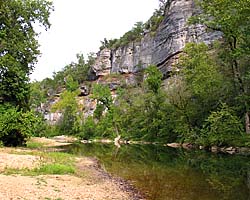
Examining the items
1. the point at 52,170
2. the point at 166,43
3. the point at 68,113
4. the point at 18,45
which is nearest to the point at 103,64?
the point at 68,113

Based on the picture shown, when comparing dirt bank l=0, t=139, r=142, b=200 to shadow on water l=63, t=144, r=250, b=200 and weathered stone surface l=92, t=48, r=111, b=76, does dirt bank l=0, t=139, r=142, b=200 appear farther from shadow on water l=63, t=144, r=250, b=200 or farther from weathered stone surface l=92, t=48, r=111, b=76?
weathered stone surface l=92, t=48, r=111, b=76

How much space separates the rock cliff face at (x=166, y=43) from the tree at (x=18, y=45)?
157 feet

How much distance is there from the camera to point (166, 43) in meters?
93.9

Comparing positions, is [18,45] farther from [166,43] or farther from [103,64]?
[103,64]

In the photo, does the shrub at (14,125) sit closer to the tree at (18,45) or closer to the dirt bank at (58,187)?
the tree at (18,45)

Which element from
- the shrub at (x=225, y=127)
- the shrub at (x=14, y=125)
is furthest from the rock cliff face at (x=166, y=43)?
the shrub at (x=14, y=125)

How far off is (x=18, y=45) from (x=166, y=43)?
62.6m

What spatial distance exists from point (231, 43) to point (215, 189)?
2431 centimetres

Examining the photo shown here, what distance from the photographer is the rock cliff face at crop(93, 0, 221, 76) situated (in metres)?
85.1

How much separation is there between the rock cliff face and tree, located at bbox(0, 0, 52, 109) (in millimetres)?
47927

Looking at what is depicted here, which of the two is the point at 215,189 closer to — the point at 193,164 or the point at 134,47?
the point at 193,164

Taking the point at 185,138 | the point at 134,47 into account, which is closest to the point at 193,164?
the point at 185,138

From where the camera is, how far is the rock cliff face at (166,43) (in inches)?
3351

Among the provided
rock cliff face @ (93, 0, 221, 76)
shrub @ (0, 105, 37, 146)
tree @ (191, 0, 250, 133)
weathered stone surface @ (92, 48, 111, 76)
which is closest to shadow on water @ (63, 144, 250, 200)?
shrub @ (0, 105, 37, 146)
